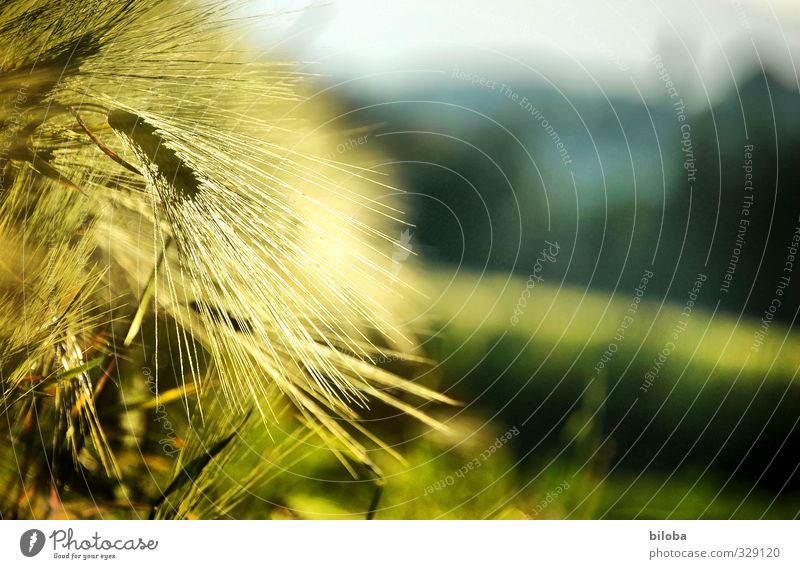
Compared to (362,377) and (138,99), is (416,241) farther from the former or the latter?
(138,99)

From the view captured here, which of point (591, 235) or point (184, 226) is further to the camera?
point (591, 235)

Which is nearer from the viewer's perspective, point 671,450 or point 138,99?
point 138,99

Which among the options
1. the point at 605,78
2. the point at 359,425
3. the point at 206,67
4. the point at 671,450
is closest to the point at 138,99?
the point at 206,67
